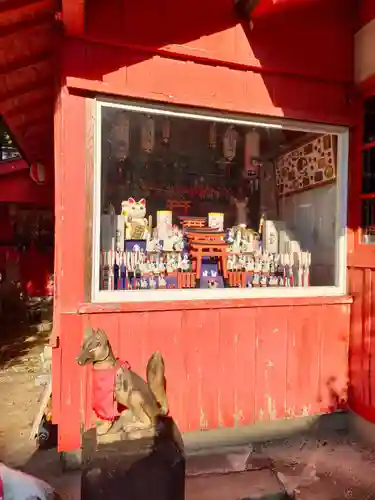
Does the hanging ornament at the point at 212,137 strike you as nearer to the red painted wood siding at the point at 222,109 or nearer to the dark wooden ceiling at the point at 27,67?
the red painted wood siding at the point at 222,109

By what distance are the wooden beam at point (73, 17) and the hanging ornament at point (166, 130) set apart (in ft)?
2.74

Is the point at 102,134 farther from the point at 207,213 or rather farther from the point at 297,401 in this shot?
the point at 297,401

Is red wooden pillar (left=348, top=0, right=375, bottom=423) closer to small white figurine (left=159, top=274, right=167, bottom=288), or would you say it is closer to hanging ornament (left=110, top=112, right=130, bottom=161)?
small white figurine (left=159, top=274, right=167, bottom=288)

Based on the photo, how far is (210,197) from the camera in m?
3.72

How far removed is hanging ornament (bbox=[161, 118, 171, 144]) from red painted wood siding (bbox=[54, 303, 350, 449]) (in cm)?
146

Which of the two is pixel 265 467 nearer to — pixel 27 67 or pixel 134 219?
pixel 134 219

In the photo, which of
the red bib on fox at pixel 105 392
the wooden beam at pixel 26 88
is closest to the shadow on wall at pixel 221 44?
the wooden beam at pixel 26 88

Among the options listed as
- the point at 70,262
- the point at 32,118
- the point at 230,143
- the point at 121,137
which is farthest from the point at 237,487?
the point at 32,118

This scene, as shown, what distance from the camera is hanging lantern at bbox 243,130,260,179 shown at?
3.44 m

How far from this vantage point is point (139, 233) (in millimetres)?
3156

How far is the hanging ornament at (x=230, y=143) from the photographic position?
3307mm

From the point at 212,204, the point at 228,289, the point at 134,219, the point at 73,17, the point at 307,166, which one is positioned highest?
the point at 73,17

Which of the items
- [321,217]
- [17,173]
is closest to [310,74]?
[321,217]

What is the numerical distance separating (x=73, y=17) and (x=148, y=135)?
41.8 inches
